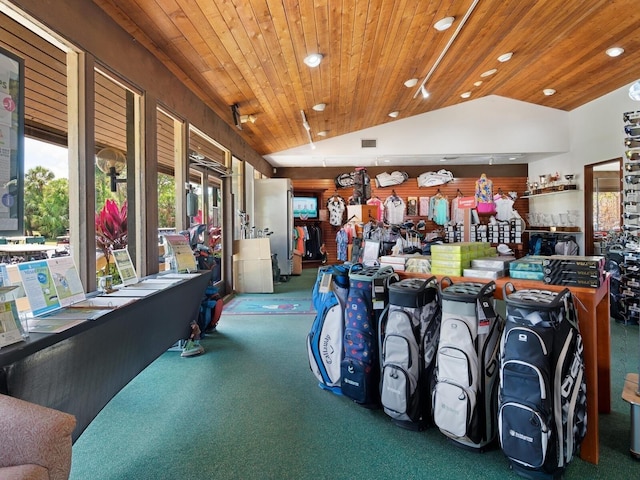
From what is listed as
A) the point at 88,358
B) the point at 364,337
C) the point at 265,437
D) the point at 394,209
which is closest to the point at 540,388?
the point at 364,337

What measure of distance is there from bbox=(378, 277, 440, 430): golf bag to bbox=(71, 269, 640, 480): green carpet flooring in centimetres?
14

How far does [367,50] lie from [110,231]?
10.9 ft

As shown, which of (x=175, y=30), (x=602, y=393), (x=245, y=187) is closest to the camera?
(x=602, y=393)

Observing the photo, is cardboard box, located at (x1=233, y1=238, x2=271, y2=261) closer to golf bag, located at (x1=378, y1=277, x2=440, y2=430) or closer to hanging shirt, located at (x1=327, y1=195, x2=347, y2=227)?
hanging shirt, located at (x1=327, y1=195, x2=347, y2=227)

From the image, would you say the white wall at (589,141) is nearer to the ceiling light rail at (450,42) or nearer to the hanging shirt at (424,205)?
the hanging shirt at (424,205)

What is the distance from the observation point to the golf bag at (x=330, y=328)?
2.67 meters

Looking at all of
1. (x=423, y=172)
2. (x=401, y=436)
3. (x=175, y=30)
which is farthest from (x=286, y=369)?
(x=423, y=172)

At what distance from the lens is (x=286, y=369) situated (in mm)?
3234

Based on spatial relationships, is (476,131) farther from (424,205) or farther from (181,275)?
(181,275)

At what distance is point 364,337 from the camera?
246 cm

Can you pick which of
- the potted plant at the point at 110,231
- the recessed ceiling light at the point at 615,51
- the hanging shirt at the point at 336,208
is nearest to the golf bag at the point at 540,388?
the potted plant at the point at 110,231

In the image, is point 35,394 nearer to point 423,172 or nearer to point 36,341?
point 36,341

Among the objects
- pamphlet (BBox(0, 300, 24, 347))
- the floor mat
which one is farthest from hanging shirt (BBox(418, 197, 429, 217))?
pamphlet (BBox(0, 300, 24, 347))

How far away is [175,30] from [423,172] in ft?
25.8
